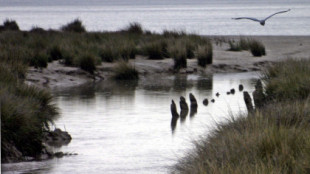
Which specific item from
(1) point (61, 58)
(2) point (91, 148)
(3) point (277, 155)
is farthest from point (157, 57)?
(3) point (277, 155)

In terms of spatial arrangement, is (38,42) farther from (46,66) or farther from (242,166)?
(242,166)

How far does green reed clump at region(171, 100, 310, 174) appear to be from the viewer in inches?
272

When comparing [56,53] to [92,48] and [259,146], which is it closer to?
[92,48]

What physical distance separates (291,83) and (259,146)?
17.2 ft

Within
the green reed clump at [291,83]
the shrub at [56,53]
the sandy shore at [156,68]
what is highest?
the green reed clump at [291,83]

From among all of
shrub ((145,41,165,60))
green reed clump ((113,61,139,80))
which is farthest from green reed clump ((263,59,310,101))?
shrub ((145,41,165,60))

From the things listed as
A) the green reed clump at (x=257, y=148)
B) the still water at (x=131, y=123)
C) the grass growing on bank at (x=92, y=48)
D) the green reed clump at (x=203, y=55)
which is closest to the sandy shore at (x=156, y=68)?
the green reed clump at (x=203, y=55)

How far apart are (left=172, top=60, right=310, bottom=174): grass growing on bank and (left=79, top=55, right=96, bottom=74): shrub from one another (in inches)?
494

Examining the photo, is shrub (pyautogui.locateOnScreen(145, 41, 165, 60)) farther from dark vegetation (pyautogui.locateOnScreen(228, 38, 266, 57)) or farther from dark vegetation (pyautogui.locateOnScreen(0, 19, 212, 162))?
dark vegetation (pyautogui.locateOnScreen(228, 38, 266, 57))

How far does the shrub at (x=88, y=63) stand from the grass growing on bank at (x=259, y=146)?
1254 cm

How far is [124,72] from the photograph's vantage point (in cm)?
2178

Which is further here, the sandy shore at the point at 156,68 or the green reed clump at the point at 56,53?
the green reed clump at the point at 56,53

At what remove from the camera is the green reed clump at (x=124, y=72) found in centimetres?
2177

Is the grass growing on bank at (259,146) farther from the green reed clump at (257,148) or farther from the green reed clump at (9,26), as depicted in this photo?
the green reed clump at (9,26)
